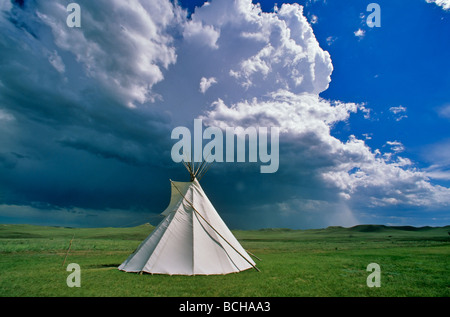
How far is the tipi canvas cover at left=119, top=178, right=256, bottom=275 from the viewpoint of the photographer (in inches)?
424

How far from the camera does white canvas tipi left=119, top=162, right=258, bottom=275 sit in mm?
10781

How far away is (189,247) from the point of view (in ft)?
37.1

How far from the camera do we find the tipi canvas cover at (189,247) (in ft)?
35.4

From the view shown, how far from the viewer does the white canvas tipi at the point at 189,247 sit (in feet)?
35.4

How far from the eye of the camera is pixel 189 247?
11.3 meters
